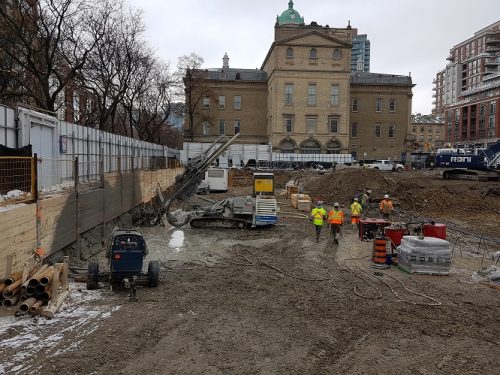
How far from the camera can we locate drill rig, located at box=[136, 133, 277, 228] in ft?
67.6

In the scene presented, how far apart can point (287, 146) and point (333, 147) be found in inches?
272

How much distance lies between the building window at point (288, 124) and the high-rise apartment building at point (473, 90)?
40402 millimetres

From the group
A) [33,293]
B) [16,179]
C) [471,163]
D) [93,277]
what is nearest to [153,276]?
[93,277]

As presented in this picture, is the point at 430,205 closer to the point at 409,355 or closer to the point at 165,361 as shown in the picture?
the point at 409,355

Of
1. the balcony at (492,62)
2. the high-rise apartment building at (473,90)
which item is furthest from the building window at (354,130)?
the balcony at (492,62)

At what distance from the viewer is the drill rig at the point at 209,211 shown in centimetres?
2061

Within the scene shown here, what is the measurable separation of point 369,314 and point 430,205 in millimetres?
21903

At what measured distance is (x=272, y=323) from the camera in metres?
8.65

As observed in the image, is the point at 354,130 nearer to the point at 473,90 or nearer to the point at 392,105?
the point at 392,105

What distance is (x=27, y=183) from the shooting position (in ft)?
37.1

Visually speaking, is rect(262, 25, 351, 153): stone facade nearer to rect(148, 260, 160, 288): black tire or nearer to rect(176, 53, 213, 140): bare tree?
rect(176, 53, 213, 140): bare tree

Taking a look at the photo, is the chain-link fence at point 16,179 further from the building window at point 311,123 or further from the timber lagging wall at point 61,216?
the building window at point 311,123

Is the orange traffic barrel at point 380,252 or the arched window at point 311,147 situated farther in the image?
the arched window at point 311,147

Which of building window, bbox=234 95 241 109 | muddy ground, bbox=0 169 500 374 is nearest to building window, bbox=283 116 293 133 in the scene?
building window, bbox=234 95 241 109
